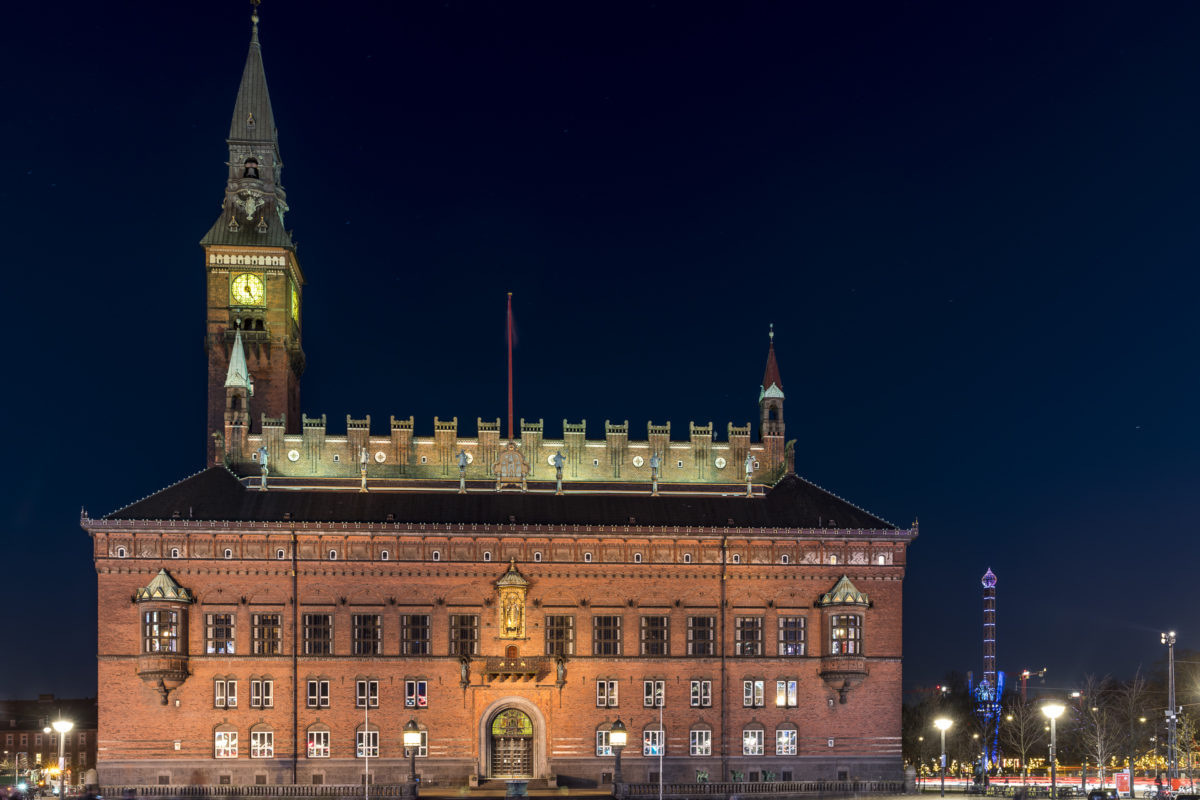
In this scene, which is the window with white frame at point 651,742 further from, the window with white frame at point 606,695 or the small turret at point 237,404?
the small turret at point 237,404

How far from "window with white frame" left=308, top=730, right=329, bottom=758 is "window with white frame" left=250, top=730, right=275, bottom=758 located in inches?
90.1

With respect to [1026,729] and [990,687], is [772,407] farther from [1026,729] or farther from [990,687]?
[990,687]

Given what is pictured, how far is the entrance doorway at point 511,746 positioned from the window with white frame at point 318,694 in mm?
10580

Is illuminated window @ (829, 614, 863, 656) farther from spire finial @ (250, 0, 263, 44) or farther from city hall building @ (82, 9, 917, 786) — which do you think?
spire finial @ (250, 0, 263, 44)

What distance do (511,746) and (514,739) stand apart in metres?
0.47

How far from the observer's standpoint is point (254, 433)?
271ft

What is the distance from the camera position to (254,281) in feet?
286

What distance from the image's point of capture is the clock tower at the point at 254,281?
281 feet

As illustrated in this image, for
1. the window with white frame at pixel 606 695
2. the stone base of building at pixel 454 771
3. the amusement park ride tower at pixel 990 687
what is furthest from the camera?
the amusement park ride tower at pixel 990 687

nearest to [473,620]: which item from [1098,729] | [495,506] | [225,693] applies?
[495,506]

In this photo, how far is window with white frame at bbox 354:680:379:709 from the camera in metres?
74.4

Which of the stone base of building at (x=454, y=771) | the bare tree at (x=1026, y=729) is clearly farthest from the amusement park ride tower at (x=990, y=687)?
the stone base of building at (x=454, y=771)

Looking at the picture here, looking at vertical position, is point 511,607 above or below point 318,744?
above

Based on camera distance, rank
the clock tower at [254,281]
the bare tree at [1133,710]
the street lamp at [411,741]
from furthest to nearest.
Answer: the bare tree at [1133,710] → the clock tower at [254,281] → the street lamp at [411,741]
